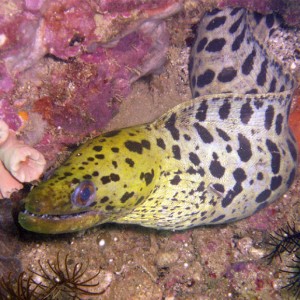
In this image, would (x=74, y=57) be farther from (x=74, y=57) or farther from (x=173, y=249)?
(x=173, y=249)

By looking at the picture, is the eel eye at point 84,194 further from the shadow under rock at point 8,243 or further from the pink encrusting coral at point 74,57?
the shadow under rock at point 8,243

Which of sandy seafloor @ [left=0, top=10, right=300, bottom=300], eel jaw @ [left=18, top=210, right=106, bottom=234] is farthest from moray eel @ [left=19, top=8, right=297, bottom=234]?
sandy seafloor @ [left=0, top=10, right=300, bottom=300]

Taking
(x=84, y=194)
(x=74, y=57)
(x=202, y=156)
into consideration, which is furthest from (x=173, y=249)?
(x=74, y=57)

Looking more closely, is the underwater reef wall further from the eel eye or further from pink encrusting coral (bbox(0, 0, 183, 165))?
the eel eye

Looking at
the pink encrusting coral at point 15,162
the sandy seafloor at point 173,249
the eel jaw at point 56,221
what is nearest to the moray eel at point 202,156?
the eel jaw at point 56,221

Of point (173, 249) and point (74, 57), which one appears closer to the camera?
point (74, 57)

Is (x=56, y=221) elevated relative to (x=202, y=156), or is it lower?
elevated
